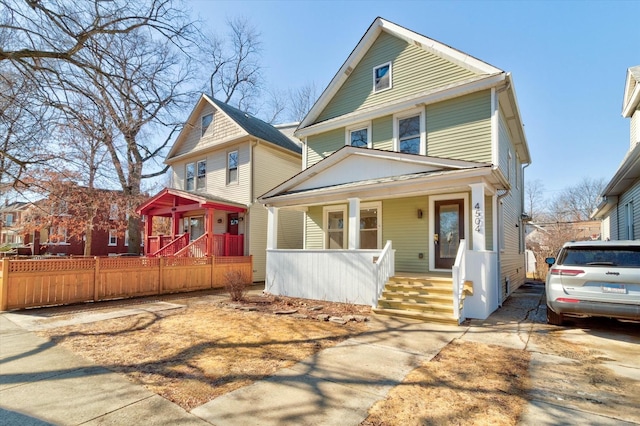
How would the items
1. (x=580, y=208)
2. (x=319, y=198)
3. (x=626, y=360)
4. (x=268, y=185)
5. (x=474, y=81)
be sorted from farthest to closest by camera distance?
(x=580, y=208) < (x=268, y=185) < (x=319, y=198) < (x=474, y=81) < (x=626, y=360)

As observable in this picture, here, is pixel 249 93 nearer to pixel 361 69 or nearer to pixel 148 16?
pixel 361 69

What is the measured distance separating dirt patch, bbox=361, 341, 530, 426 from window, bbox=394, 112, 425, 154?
703 centimetres

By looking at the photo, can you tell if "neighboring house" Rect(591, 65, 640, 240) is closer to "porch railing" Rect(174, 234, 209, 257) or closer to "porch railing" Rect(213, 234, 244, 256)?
"porch railing" Rect(213, 234, 244, 256)

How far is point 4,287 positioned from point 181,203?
7648 millimetres

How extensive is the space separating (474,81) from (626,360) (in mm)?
7238

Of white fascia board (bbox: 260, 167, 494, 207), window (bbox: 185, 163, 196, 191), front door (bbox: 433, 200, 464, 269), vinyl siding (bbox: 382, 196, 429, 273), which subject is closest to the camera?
white fascia board (bbox: 260, 167, 494, 207)

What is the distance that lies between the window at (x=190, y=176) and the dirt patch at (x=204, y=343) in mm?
10632

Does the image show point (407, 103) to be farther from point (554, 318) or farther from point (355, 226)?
point (554, 318)

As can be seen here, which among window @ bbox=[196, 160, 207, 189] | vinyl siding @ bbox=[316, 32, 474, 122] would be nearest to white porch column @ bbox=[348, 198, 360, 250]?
vinyl siding @ bbox=[316, 32, 474, 122]

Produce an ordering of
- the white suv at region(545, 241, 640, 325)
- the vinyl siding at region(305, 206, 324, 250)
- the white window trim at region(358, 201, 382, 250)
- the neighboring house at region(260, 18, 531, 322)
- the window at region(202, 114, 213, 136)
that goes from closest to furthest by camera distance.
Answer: the white suv at region(545, 241, 640, 325), the neighboring house at region(260, 18, 531, 322), the white window trim at region(358, 201, 382, 250), the vinyl siding at region(305, 206, 324, 250), the window at region(202, 114, 213, 136)

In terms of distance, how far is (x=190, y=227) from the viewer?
57.3ft

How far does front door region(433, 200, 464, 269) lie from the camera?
371 inches

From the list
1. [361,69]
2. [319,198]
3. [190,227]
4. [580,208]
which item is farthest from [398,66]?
[580,208]

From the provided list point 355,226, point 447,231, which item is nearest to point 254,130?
point 355,226
